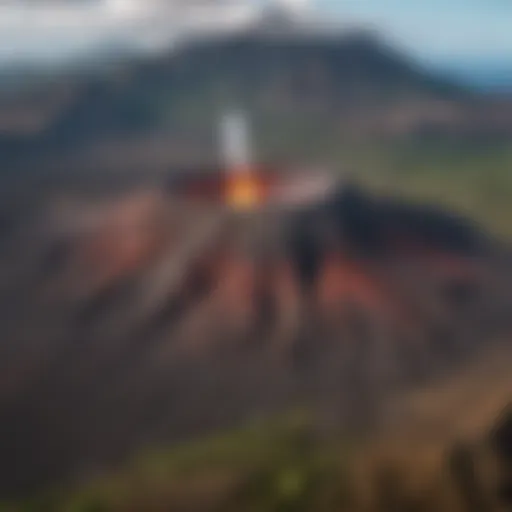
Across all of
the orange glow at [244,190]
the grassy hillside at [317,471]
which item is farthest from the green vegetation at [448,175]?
the grassy hillside at [317,471]

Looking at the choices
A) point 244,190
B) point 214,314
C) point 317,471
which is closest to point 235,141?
point 244,190

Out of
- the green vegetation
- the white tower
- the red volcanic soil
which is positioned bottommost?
the red volcanic soil

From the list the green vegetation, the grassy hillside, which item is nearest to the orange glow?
the green vegetation

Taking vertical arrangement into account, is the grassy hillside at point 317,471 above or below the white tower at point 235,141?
below

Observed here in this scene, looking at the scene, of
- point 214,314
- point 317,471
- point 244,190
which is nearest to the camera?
point 317,471

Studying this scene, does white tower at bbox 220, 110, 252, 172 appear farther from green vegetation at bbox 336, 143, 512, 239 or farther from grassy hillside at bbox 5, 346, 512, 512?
grassy hillside at bbox 5, 346, 512, 512

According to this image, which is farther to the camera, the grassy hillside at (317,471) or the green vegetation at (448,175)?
the green vegetation at (448,175)

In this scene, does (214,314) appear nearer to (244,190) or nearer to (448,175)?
(244,190)

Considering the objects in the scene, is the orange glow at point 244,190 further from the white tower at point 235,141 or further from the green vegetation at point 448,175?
the green vegetation at point 448,175

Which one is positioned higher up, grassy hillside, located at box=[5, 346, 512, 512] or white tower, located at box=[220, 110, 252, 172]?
white tower, located at box=[220, 110, 252, 172]

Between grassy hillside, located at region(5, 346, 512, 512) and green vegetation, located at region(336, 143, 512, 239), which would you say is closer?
grassy hillside, located at region(5, 346, 512, 512)
